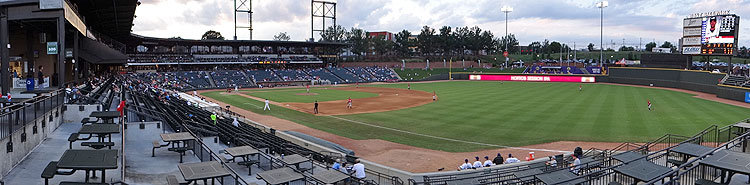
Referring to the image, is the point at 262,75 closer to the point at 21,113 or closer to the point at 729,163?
the point at 21,113

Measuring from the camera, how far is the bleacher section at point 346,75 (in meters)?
91.8

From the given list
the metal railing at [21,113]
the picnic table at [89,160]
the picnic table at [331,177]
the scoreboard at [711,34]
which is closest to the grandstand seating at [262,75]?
the scoreboard at [711,34]

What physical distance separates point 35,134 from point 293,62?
88769 millimetres

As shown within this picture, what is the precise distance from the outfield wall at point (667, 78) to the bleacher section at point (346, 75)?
44938mm

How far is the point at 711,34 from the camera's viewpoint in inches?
2083

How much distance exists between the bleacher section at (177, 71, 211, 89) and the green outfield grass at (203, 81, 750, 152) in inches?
1241

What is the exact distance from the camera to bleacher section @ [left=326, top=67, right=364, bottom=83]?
301 feet

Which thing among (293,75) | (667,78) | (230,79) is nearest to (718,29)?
(667,78)

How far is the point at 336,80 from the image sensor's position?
8988 cm

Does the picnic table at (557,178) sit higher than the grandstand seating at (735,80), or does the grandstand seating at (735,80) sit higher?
the grandstand seating at (735,80)

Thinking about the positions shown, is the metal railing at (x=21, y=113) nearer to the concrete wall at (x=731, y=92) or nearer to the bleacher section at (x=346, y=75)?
the concrete wall at (x=731, y=92)

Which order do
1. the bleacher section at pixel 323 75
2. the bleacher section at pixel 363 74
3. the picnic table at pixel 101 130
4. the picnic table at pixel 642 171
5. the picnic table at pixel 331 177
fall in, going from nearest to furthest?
the picnic table at pixel 642 171
the picnic table at pixel 101 130
the picnic table at pixel 331 177
the bleacher section at pixel 323 75
the bleacher section at pixel 363 74

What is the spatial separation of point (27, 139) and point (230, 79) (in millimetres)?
69837

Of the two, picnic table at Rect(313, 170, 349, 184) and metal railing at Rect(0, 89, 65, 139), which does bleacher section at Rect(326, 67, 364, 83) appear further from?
picnic table at Rect(313, 170, 349, 184)
